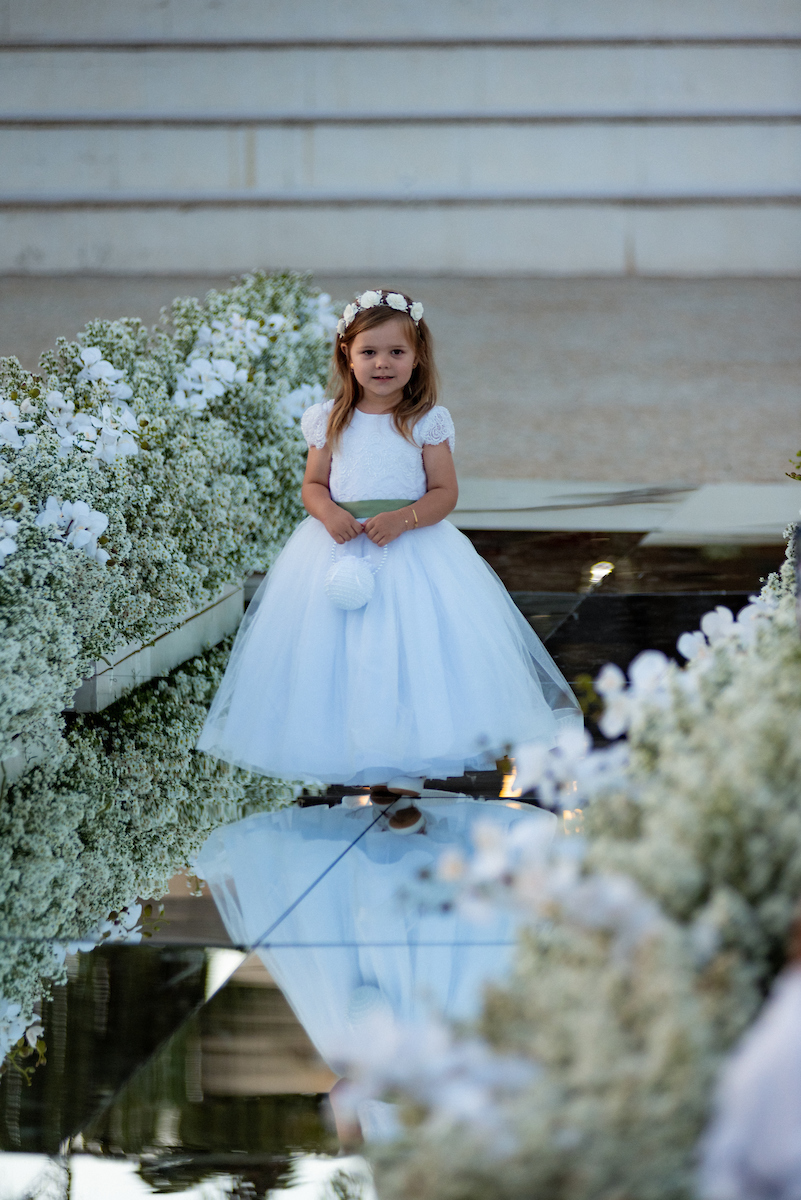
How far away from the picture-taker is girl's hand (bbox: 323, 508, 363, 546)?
327cm

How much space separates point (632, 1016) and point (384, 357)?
249 cm

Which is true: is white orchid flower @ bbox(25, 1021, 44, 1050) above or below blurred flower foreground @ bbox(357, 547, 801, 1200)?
below

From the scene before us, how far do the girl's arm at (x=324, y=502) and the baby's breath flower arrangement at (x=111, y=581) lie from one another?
0.55 m

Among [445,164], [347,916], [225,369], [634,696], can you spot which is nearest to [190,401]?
[225,369]

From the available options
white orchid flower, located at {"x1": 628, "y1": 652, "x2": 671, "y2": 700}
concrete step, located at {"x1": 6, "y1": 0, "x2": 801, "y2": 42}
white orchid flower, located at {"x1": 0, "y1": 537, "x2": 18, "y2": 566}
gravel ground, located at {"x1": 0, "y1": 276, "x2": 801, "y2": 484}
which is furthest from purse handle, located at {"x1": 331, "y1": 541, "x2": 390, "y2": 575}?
concrete step, located at {"x1": 6, "y1": 0, "x2": 801, "y2": 42}

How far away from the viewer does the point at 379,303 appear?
3.26 m

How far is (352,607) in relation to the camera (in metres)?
3.20

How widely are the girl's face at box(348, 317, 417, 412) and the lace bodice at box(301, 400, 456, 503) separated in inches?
4.2

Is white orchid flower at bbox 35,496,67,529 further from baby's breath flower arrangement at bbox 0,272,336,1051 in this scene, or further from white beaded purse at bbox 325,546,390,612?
white beaded purse at bbox 325,546,390,612

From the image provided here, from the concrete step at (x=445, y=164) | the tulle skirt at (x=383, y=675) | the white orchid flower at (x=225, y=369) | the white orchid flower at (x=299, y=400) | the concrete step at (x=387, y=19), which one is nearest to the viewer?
the tulle skirt at (x=383, y=675)

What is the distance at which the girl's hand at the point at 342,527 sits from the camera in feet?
10.7

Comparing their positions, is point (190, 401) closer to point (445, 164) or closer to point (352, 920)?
point (352, 920)

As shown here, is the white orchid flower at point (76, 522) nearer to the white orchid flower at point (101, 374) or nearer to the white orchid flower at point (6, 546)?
the white orchid flower at point (6, 546)

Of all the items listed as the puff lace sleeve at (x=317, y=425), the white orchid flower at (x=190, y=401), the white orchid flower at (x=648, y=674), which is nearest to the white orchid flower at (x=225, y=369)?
the white orchid flower at (x=190, y=401)
